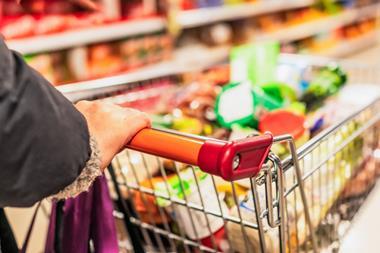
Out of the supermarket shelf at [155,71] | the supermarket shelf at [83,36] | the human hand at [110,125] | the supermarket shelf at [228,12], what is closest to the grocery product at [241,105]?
the supermarket shelf at [155,71]

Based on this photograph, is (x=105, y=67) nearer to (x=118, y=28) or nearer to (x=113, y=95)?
(x=118, y=28)

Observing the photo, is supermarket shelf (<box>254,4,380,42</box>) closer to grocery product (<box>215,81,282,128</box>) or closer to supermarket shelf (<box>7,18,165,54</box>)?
supermarket shelf (<box>7,18,165,54</box>)

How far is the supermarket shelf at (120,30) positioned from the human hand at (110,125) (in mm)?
1175

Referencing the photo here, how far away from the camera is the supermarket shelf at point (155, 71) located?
4.15ft

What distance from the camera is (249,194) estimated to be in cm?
86

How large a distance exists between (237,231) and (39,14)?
149 cm

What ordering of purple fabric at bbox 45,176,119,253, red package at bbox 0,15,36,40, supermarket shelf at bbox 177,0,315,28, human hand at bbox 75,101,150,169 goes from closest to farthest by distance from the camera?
human hand at bbox 75,101,150,169
purple fabric at bbox 45,176,119,253
red package at bbox 0,15,36,40
supermarket shelf at bbox 177,0,315,28

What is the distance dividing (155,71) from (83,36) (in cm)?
47

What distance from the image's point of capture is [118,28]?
2238 millimetres

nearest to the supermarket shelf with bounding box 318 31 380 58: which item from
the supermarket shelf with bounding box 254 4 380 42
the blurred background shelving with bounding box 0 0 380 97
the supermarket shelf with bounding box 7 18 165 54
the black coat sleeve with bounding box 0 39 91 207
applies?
the supermarket shelf with bounding box 254 4 380 42

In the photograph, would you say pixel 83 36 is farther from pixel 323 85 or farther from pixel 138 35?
pixel 323 85

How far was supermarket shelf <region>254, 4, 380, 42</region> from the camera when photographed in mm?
3643

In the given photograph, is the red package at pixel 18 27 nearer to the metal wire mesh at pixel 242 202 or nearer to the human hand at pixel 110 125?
the metal wire mesh at pixel 242 202

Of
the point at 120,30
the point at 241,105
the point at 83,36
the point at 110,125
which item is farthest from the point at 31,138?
the point at 120,30
